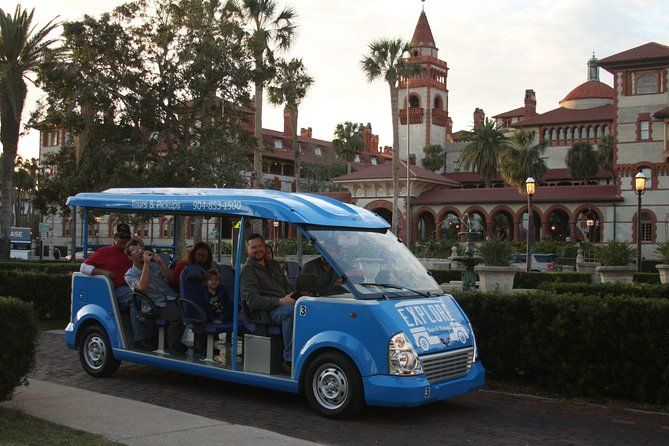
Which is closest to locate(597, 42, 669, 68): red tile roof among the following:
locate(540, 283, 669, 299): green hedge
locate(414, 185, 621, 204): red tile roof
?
locate(414, 185, 621, 204): red tile roof

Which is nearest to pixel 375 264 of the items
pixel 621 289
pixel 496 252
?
pixel 621 289

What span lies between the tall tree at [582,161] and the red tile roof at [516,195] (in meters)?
12.2

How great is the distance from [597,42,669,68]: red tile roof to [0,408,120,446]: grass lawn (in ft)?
181

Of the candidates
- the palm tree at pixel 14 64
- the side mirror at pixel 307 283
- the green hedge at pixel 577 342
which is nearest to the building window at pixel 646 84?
the palm tree at pixel 14 64

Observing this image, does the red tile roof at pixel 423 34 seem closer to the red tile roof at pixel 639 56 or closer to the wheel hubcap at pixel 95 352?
the red tile roof at pixel 639 56

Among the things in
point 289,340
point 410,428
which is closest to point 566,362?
point 410,428

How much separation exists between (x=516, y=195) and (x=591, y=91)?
1345 inches

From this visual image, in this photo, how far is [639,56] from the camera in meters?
55.2

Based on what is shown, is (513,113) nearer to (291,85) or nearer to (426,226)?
(426,226)

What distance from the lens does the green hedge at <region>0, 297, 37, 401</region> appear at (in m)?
7.00

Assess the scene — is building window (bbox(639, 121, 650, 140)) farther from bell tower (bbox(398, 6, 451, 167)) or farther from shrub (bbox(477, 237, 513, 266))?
shrub (bbox(477, 237, 513, 266))

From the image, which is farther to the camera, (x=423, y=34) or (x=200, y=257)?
(x=423, y=34)

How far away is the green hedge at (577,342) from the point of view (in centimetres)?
868

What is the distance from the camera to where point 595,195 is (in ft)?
188
